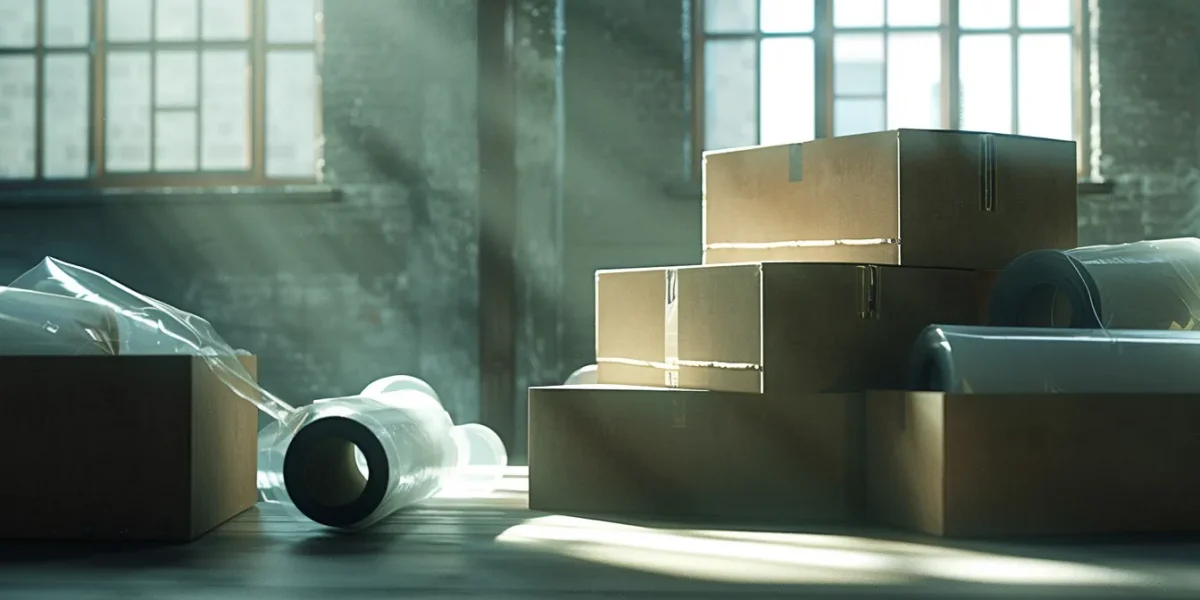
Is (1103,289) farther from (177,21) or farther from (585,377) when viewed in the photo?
(177,21)

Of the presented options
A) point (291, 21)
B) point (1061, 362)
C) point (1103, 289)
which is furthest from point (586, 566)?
point (291, 21)

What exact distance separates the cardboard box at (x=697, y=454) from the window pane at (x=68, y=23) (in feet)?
11.4

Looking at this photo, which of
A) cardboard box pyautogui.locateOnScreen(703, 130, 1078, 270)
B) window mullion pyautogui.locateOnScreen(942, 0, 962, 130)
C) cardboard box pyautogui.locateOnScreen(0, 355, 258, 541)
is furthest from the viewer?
window mullion pyautogui.locateOnScreen(942, 0, 962, 130)

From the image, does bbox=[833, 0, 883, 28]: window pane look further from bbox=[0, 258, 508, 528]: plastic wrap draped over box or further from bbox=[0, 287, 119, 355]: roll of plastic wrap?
bbox=[0, 287, 119, 355]: roll of plastic wrap

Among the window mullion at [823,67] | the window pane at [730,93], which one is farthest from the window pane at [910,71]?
the window pane at [730,93]

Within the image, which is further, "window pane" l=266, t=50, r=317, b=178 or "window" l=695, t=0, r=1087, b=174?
"window pane" l=266, t=50, r=317, b=178

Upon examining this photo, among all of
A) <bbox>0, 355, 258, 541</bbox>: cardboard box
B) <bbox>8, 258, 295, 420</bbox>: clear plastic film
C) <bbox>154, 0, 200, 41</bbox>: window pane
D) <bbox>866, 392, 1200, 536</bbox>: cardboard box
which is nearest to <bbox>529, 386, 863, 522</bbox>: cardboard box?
<bbox>866, 392, 1200, 536</bbox>: cardboard box

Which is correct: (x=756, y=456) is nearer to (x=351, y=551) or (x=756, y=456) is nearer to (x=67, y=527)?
(x=351, y=551)

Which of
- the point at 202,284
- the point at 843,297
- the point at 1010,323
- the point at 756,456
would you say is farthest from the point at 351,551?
the point at 202,284

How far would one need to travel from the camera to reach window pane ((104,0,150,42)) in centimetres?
524

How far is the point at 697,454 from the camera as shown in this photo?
2729mm

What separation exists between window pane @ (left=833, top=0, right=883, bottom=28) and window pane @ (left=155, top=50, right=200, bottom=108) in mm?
2771

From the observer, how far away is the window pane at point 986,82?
504cm

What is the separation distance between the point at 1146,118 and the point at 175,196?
13.4 feet
